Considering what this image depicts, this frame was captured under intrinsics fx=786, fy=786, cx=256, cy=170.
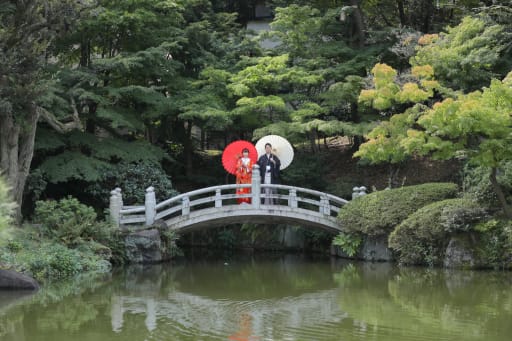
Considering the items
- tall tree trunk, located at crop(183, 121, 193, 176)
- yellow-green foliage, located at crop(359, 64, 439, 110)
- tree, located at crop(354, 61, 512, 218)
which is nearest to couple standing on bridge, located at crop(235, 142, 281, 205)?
yellow-green foliage, located at crop(359, 64, 439, 110)

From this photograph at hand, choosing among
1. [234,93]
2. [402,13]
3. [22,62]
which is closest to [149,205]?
[234,93]

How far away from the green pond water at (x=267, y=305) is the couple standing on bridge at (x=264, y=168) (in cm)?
242

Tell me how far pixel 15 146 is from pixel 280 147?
644 centimetres

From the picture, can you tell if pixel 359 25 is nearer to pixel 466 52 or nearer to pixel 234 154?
pixel 466 52

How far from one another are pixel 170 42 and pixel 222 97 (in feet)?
7.04

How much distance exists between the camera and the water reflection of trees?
11.1 m

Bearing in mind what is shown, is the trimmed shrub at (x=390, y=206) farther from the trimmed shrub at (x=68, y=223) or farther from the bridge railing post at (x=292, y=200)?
the trimmed shrub at (x=68, y=223)

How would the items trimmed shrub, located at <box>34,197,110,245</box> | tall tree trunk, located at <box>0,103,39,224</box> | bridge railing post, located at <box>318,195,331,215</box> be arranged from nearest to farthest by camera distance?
tall tree trunk, located at <box>0,103,39,224</box>, trimmed shrub, located at <box>34,197,110,245</box>, bridge railing post, located at <box>318,195,331,215</box>

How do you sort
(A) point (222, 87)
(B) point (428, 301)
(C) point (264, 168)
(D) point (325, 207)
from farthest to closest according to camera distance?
(A) point (222, 87), (C) point (264, 168), (D) point (325, 207), (B) point (428, 301)

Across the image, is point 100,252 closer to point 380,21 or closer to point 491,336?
point 491,336

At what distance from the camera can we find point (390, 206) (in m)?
18.3

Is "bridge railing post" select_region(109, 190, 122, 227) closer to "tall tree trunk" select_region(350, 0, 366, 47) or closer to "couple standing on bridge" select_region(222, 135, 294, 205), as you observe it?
"couple standing on bridge" select_region(222, 135, 294, 205)

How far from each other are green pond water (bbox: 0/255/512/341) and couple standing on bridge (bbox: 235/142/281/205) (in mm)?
2417

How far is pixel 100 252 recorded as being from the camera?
17.6 m
